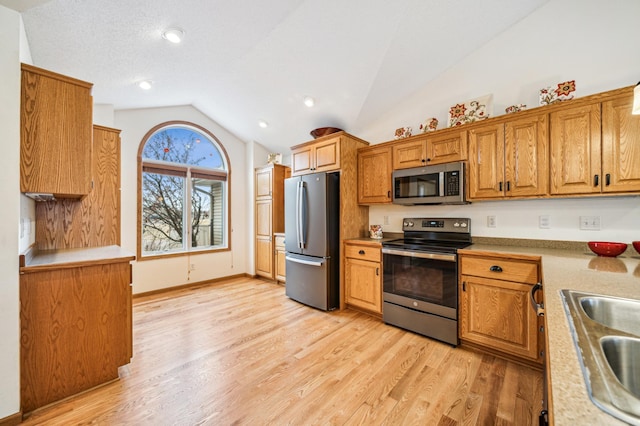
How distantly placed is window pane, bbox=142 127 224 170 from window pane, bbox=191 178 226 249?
0.34 m

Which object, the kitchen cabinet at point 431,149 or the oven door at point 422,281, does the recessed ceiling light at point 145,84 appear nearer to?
the kitchen cabinet at point 431,149

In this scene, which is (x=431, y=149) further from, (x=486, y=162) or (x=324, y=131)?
(x=324, y=131)

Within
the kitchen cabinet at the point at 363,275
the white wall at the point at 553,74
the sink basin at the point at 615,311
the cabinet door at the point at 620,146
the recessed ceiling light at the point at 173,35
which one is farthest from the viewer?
the kitchen cabinet at the point at 363,275

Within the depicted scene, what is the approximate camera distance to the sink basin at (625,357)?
71 centimetres

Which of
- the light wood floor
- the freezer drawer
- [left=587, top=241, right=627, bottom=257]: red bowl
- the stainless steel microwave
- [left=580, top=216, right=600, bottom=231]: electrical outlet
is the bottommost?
the light wood floor

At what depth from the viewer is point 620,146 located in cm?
187

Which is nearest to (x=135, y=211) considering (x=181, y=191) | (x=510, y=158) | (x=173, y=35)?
(x=181, y=191)

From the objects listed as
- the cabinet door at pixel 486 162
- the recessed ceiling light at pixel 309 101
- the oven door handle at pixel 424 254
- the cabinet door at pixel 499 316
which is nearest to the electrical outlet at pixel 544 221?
the cabinet door at pixel 486 162

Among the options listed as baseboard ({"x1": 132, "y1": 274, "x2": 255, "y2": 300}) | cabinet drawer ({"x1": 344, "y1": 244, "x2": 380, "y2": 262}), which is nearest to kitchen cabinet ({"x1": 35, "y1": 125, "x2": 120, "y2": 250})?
baseboard ({"x1": 132, "y1": 274, "x2": 255, "y2": 300})

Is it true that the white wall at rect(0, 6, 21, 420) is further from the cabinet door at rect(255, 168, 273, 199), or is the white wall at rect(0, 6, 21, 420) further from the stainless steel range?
the cabinet door at rect(255, 168, 273, 199)

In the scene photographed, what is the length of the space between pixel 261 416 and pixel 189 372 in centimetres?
77

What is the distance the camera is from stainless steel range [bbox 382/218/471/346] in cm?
237

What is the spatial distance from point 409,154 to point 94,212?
3331 mm

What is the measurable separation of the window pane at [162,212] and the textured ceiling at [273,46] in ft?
3.73
